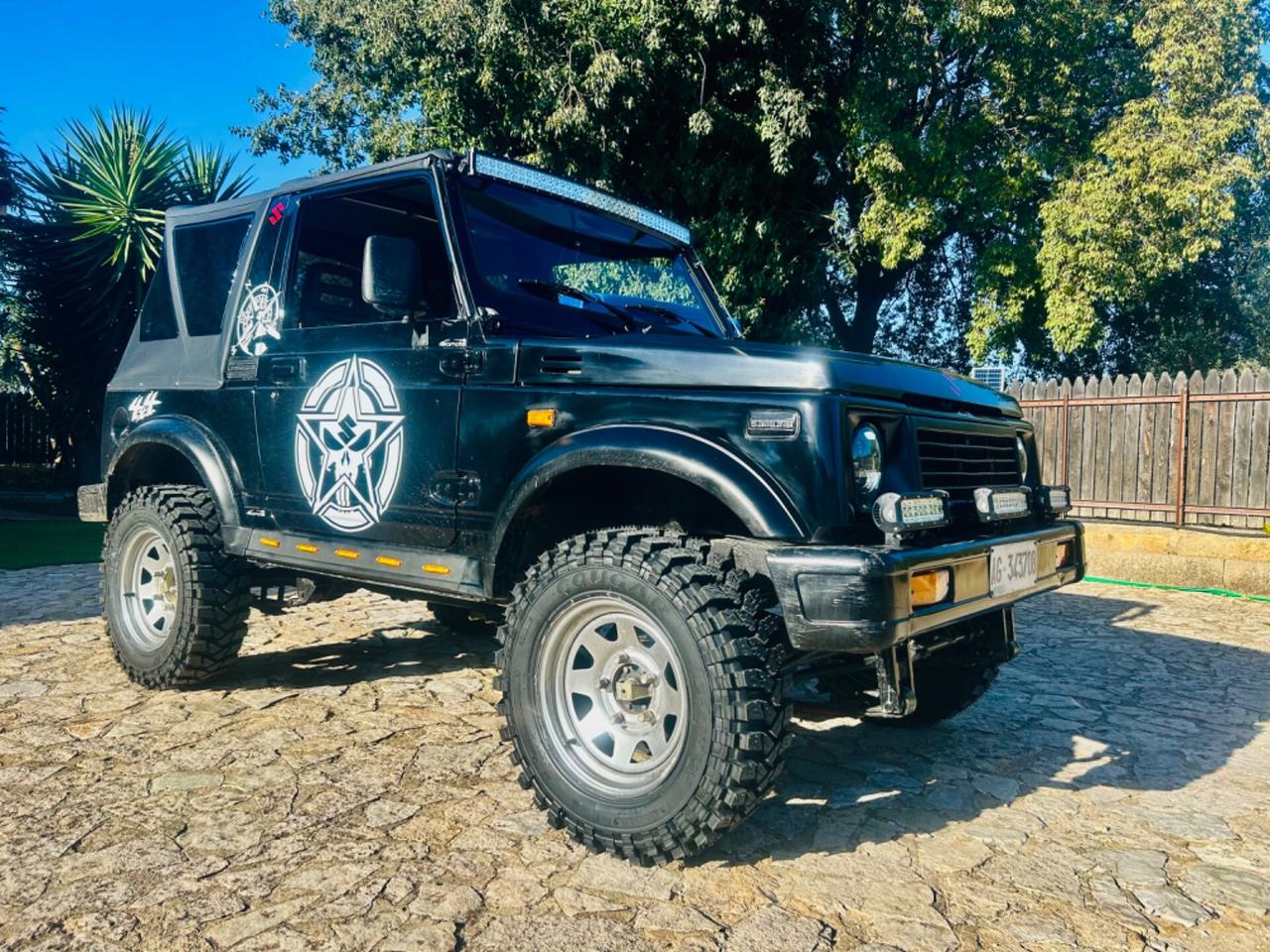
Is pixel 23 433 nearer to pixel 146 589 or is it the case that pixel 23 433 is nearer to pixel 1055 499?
pixel 146 589

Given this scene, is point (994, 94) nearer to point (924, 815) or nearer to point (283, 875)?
point (924, 815)

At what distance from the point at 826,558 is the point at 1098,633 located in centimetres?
492

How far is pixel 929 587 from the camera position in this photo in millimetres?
2561

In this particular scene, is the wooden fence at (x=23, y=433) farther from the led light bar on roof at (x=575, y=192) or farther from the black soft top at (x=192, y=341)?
the led light bar on roof at (x=575, y=192)

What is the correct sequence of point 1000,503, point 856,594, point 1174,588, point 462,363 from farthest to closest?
1. point 1174,588
2. point 462,363
3. point 1000,503
4. point 856,594

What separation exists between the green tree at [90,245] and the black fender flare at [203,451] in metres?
12.5

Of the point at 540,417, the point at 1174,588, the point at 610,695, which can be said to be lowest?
the point at 1174,588

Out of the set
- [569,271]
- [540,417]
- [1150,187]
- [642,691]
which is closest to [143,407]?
[569,271]

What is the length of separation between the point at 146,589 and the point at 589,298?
2.74m

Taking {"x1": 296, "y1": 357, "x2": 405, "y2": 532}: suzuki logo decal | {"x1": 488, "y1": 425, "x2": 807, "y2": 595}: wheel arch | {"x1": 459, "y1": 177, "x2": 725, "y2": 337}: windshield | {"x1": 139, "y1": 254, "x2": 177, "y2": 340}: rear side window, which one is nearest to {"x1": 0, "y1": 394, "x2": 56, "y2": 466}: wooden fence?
{"x1": 139, "y1": 254, "x2": 177, "y2": 340}: rear side window

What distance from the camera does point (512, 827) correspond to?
2.94m

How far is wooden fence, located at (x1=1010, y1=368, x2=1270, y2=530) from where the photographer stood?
9297mm

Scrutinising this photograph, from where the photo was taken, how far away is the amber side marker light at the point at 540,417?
3.02 meters

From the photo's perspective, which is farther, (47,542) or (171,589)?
(47,542)
